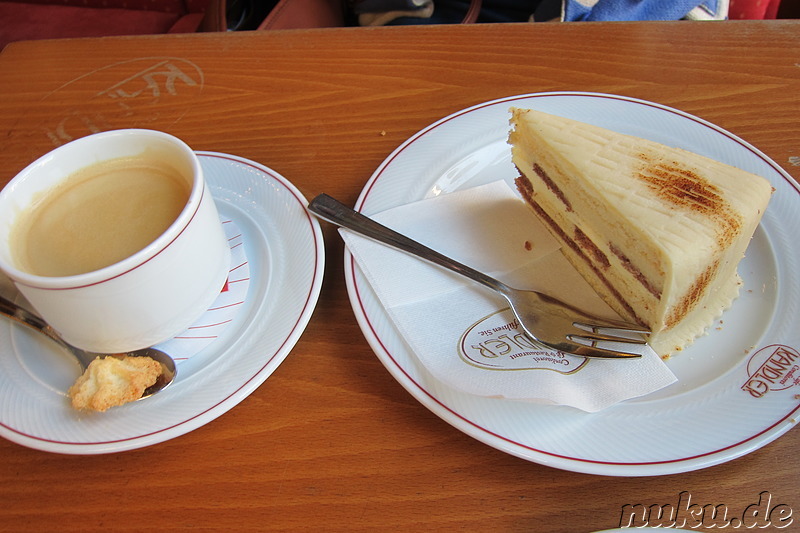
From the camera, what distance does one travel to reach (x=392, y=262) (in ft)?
2.82

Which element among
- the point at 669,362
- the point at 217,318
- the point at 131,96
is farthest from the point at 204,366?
the point at 131,96

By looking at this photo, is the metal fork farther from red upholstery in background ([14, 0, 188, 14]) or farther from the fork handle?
red upholstery in background ([14, 0, 188, 14])

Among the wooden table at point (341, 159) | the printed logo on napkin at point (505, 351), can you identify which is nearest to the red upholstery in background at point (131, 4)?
the wooden table at point (341, 159)

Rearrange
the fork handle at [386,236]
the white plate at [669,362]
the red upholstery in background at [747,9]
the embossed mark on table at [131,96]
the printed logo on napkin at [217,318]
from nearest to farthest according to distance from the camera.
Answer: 1. the white plate at [669,362]
2. the printed logo on napkin at [217,318]
3. the fork handle at [386,236]
4. the embossed mark on table at [131,96]
5. the red upholstery in background at [747,9]

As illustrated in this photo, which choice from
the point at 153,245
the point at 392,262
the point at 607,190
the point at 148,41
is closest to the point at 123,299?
the point at 153,245

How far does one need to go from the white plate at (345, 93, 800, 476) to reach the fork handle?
0.17 ft

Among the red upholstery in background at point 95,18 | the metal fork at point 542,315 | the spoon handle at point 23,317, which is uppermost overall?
the metal fork at point 542,315

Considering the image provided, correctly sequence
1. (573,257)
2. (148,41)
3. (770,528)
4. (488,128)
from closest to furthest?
(770,528) < (573,257) < (488,128) < (148,41)

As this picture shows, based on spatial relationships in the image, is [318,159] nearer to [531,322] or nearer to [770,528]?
[531,322]

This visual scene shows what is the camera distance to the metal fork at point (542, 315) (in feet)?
2.55

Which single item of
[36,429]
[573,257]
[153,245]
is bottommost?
[36,429]

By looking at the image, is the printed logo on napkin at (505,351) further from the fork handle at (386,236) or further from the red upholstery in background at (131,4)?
the red upholstery in background at (131,4)

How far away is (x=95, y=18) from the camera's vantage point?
2418 mm

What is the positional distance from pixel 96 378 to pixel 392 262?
423 millimetres
